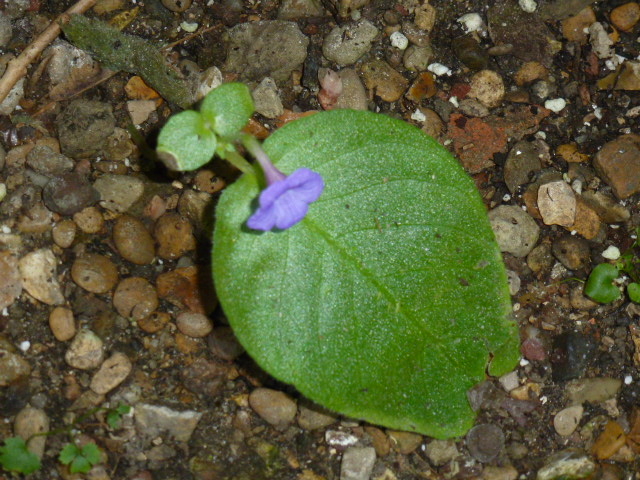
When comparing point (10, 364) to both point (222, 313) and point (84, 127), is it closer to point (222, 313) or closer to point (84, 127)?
point (222, 313)

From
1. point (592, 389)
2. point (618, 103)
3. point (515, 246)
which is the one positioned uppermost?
point (618, 103)

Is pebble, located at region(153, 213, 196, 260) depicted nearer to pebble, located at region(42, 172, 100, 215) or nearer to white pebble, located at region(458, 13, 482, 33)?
pebble, located at region(42, 172, 100, 215)

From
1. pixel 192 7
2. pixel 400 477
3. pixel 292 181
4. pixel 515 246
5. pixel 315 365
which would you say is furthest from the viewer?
pixel 192 7

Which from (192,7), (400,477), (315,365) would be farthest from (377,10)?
(400,477)

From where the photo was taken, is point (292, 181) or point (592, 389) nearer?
point (292, 181)

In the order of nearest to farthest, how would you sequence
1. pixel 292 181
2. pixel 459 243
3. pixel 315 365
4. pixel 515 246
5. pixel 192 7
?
pixel 292 181 < pixel 315 365 < pixel 459 243 < pixel 515 246 < pixel 192 7

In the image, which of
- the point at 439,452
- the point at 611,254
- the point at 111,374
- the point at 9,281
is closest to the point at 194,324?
the point at 111,374

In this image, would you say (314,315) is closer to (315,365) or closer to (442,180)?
(315,365)

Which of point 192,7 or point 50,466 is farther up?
point 192,7
